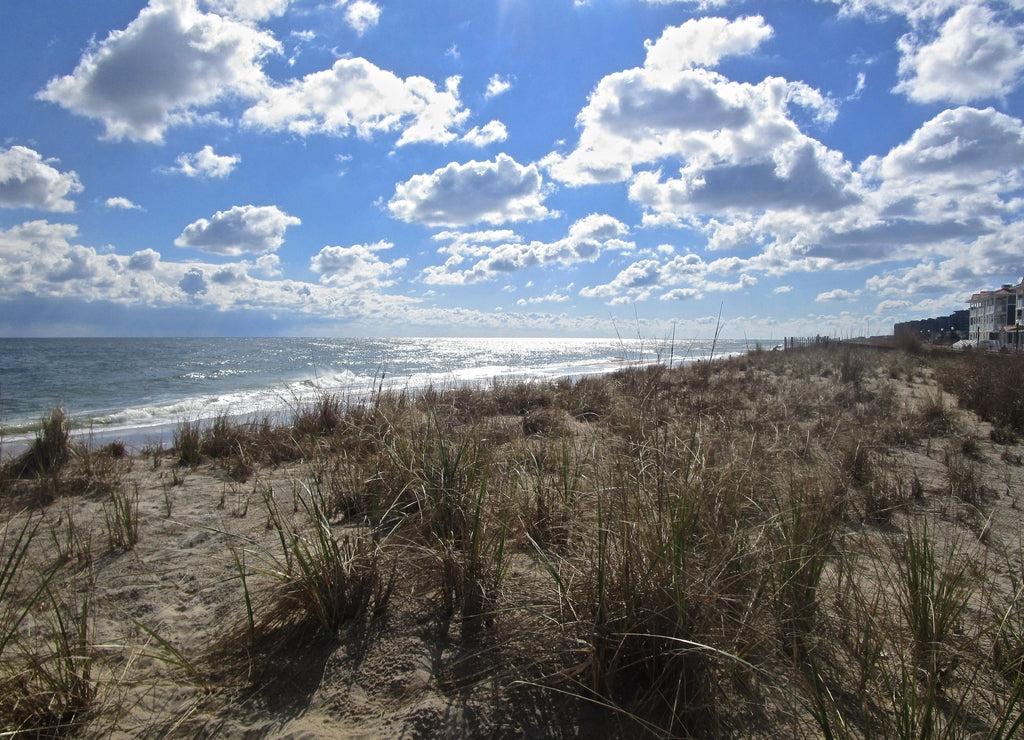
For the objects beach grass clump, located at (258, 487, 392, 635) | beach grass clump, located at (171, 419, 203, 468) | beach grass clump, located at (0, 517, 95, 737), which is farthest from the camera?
beach grass clump, located at (171, 419, 203, 468)

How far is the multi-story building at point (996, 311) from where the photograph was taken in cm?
5023

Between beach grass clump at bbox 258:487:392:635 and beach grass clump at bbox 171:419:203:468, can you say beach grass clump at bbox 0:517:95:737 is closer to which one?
beach grass clump at bbox 258:487:392:635

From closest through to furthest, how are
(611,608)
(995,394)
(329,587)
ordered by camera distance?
(611,608)
(329,587)
(995,394)

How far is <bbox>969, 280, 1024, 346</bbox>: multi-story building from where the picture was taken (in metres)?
50.2

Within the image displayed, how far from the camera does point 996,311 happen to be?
181 ft

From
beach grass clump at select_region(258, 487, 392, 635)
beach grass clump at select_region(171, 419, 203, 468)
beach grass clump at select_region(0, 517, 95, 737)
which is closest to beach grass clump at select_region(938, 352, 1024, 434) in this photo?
beach grass clump at select_region(258, 487, 392, 635)

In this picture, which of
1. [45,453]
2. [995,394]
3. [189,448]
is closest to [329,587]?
[189,448]

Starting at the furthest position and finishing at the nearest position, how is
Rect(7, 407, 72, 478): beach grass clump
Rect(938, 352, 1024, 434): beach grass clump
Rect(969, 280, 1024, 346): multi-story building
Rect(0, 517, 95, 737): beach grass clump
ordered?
Rect(969, 280, 1024, 346): multi-story building < Rect(938, 352, 1024, 434): beach grass clump < Rect(7, 407, 72, 478): beach grass clump < Rect(0, 517, 95, 737): beach grass clump

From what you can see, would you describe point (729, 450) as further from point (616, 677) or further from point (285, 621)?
point (285, 621)

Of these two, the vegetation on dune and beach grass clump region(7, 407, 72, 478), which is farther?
beach grass clump region(7, 407, 72, 478)

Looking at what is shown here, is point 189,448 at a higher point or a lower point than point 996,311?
lower

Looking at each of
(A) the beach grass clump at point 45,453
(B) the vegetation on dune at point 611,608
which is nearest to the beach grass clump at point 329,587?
(B) the vegetation on dune at point 611,608

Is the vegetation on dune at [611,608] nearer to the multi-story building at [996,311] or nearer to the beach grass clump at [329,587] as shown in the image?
the beach grass clump at [329,587]

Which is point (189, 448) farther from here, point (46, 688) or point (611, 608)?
point (611, 608)
